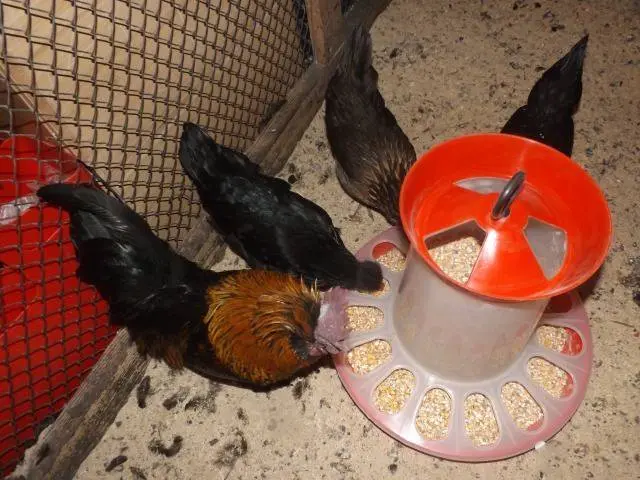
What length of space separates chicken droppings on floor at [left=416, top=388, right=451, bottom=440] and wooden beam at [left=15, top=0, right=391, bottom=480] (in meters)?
1.13

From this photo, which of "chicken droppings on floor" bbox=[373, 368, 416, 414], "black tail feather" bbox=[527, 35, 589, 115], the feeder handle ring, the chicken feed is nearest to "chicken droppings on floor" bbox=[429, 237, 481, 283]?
the chicken feed

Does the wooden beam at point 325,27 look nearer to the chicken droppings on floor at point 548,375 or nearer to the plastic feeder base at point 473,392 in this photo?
the plastic feeder base at point 473,392

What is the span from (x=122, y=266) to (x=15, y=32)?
29.3 inches

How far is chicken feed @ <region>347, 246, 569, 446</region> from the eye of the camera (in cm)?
187

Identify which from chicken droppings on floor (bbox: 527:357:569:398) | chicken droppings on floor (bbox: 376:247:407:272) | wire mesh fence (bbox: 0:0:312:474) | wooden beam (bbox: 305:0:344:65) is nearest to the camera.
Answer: wire mesh fence (bbox: 0:0:312:474)

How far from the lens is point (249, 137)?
2629mm

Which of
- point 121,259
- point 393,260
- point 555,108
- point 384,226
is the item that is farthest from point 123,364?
point 555,108

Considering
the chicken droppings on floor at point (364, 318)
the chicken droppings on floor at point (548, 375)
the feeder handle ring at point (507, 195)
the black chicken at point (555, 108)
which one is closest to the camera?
the feeder handle ring at point (507, 195)

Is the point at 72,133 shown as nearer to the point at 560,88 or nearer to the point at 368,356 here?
the point at 368,356

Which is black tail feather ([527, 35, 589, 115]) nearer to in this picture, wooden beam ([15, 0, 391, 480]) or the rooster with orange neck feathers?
wooden beam ([15, 0, 391, 480])

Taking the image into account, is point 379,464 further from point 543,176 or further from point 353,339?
point 543,176

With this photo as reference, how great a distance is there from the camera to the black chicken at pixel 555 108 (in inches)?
92.4

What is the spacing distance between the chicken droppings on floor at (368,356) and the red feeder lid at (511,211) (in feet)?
1.81

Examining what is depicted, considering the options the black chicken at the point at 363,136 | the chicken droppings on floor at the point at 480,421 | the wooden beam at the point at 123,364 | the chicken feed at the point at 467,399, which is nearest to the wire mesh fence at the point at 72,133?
the wooden beam at the point at 123,364
